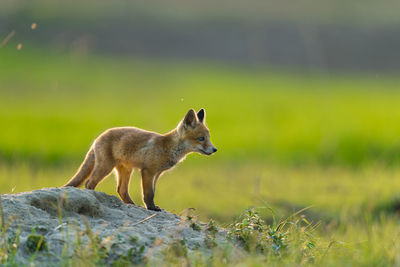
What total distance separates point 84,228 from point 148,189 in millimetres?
1540

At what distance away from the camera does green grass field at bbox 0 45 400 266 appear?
1101 cm

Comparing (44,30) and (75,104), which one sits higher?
(44,30)

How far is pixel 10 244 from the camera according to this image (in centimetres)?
549

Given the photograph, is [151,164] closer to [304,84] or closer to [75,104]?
[75,104]

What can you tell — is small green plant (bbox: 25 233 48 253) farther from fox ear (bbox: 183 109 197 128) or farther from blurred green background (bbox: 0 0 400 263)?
fox ear (bbox: 183 109 197 128)

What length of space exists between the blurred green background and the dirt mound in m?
→ 0.90

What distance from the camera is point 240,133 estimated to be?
1938 cm

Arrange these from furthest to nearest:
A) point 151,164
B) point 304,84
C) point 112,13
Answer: point 112,13 < point 304,84 < point 151,164

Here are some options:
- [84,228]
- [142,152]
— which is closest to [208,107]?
[142,152]

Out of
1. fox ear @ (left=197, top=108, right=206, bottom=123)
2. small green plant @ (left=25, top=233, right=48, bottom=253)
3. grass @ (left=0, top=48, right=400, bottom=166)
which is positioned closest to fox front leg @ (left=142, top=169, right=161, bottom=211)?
fox ear @ (left=197, top=108, right=206, bottom=123)

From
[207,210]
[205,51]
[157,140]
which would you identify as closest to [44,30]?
[205,51]

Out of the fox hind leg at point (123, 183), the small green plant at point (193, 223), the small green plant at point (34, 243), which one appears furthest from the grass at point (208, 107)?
the small green plant at point (34, 243)

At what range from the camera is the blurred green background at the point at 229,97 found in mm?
12047

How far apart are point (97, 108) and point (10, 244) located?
17.9 meters
